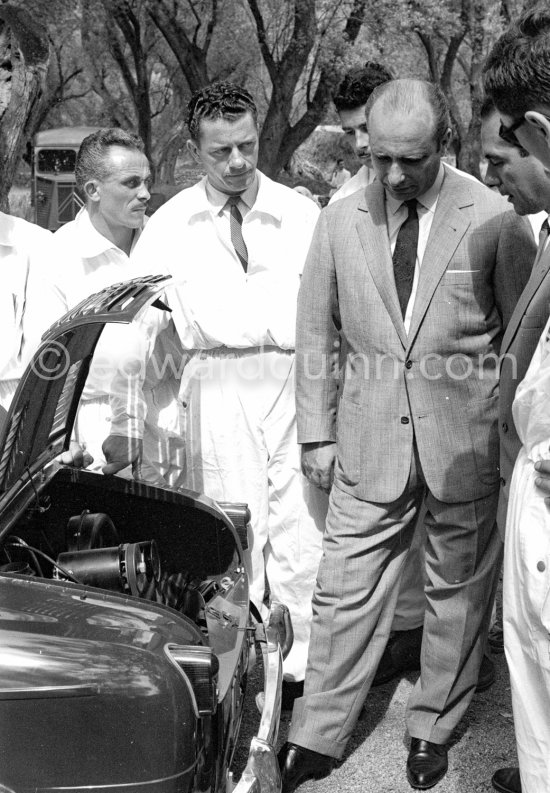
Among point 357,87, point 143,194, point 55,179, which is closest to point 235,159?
point 143,194

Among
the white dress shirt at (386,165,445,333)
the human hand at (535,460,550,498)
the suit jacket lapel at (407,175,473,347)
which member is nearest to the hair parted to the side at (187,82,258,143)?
the white dress shirt at (386,165,445,333)

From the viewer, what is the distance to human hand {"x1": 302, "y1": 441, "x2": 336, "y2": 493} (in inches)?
146

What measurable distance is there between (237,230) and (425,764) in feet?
7.47

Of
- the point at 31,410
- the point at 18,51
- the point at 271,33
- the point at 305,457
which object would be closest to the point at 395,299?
the point at 305,457

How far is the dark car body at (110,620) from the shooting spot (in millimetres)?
2230

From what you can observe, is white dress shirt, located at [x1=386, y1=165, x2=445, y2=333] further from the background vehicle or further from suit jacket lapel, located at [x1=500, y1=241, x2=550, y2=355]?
the background vehicle

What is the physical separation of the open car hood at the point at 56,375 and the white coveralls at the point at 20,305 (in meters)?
1.15

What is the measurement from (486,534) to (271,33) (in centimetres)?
1829

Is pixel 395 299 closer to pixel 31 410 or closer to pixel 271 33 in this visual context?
pixel 31 410

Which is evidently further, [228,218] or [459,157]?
[459,157]

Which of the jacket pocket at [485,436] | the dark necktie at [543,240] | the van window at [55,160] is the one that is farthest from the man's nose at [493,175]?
the van window at [55,160]

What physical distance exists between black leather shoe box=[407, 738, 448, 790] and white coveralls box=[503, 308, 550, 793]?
37.8 inches

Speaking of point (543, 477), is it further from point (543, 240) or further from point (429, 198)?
point (429, 198)

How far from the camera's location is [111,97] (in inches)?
1128
